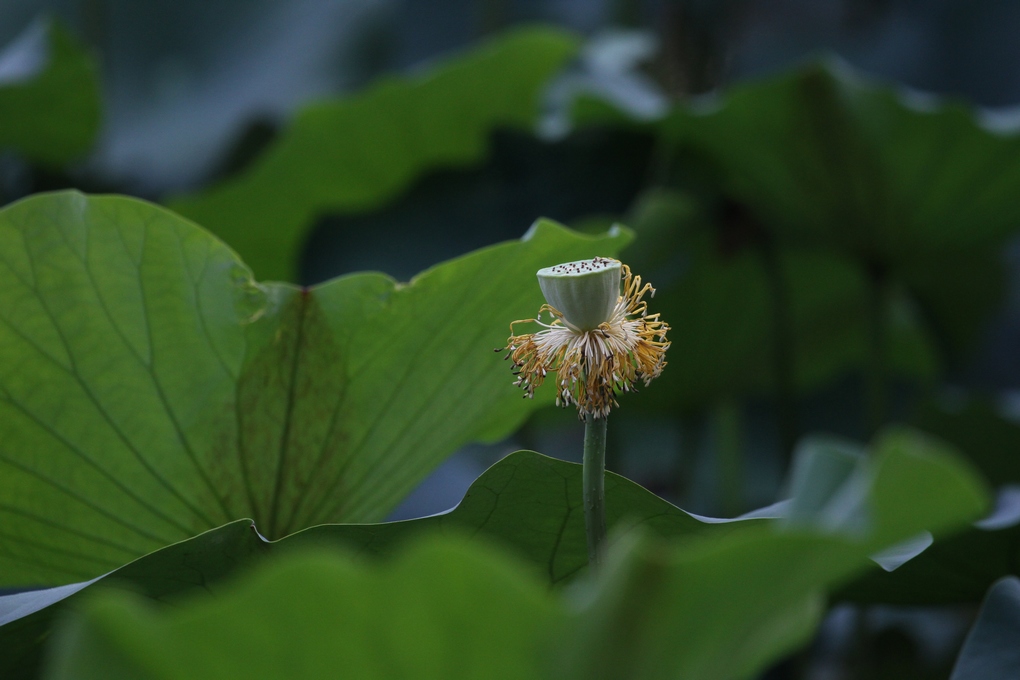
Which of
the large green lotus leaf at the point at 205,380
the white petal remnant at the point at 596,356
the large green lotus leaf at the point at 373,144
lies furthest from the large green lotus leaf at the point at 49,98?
the white petal remnant at the point at 596,356

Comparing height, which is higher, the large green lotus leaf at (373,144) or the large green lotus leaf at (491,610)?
the large green lotus leaf at (373,144)

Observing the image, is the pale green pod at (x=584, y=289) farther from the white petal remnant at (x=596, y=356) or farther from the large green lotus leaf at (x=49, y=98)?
the large green lotus leaf at (x=49, y=98)

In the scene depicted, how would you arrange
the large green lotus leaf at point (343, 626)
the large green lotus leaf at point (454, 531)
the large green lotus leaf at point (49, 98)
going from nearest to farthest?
1. the large green lotus leaf at point (343, 626)
2. the large green lotus leaf at point (454, 531)
3. the large green lotus leaf at point (49, 98)

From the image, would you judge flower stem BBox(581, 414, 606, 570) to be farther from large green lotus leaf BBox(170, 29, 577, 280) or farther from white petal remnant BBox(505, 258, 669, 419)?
large green lotus leaf BBox(170, 29, 577, 280)

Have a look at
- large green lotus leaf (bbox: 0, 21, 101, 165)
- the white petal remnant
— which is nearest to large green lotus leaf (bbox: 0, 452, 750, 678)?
the white petal remnant

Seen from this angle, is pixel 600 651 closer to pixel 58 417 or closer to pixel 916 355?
pixel 58 417

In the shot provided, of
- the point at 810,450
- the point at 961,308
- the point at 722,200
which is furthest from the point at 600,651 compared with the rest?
the point at 961,308
